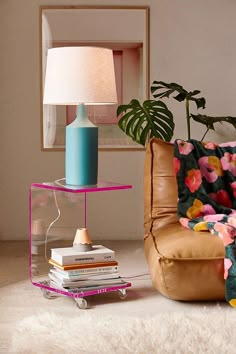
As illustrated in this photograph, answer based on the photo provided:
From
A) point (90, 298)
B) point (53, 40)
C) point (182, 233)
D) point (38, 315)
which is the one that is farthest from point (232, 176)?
point (53, 40)

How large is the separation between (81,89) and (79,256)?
87cm

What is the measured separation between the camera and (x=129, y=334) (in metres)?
2.96

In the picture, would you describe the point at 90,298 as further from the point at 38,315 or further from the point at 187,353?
the point at 187,353

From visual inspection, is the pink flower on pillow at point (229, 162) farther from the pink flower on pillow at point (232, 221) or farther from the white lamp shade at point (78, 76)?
the white lamp shade at point (78, 76)

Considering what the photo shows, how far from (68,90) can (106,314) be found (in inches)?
44.5

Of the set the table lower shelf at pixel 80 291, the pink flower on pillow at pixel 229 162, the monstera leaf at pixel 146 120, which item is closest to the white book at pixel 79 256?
the table lower shelf at pixel 80 291

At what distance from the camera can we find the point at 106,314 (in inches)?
132

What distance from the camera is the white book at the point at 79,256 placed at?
11.6ft

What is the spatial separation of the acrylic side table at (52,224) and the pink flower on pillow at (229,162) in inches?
26.0

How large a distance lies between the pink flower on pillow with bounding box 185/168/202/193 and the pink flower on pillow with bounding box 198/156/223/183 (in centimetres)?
6

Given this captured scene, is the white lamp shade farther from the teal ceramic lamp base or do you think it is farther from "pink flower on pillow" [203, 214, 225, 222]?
"pink flower on pillow" [203, 214, 225, 222]

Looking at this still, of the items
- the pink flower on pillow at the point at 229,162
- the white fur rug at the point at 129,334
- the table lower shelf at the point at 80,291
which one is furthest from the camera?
the pink flower on pillow at the point at 229,162

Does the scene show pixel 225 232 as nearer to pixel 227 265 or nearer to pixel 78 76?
pixel 227 265

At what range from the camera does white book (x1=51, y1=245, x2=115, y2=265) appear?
3535 millimetres
